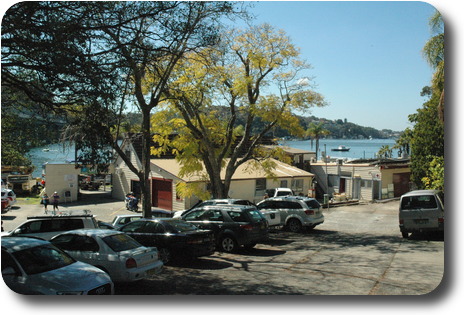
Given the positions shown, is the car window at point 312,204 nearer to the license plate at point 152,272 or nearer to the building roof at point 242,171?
the building roof at point 242,171

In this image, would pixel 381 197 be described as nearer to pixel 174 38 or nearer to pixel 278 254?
pixel 278 254

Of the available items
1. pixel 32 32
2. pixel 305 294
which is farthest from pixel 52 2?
pixel 305 294

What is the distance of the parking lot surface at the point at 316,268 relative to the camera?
9.51 meters

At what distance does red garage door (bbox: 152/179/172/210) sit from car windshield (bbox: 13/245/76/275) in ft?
72.5

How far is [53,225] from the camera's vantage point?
1441 cm

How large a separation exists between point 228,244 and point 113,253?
5.58 metres

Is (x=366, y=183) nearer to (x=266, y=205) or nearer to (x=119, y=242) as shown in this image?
(x=266, y=205)

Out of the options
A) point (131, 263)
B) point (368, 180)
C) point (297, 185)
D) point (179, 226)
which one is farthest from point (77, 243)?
point (368, 180)

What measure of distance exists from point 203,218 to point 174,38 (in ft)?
21.9

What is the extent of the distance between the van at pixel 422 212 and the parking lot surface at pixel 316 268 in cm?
53

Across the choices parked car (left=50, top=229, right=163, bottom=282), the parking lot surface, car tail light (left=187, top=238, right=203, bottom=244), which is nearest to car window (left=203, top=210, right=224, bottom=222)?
the parking lot surface

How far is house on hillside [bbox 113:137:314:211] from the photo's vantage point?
3066 cm

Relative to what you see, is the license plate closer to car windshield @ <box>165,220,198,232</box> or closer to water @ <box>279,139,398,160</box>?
car windshield @ <box>165,220,198,232</box>

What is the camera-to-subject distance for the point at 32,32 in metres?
8.93
